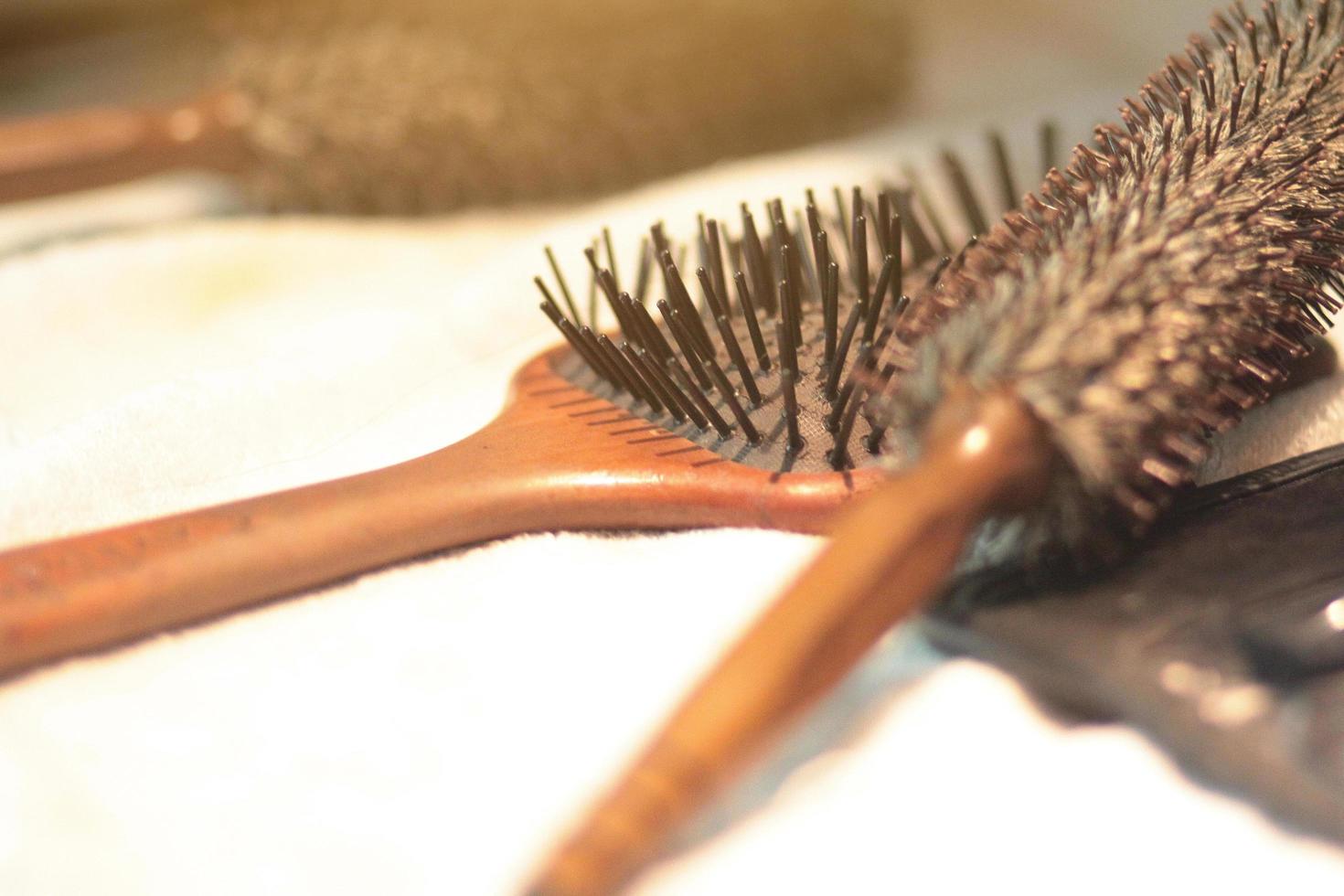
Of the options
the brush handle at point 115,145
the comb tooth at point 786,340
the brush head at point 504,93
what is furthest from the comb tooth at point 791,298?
the brush handle at point 115,145

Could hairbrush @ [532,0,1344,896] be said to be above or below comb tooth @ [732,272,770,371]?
below

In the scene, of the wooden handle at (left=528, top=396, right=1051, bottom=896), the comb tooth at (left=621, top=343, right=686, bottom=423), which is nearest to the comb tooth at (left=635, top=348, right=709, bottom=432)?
the comb tooth at (left=621, top=343, right=686, bottom=423)

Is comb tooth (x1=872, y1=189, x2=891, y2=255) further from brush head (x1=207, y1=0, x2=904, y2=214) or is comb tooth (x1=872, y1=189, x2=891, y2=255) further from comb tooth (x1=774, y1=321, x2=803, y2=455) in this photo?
brush head (x1=207, y1=0, x2=904, y2=214)

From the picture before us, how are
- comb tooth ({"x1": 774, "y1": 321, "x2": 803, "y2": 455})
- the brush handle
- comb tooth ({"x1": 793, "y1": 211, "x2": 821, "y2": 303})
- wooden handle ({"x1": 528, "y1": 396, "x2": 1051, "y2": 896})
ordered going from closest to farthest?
wooden handle ({"x1": 528, "y1": 396, "x2": 1051, "y2": 896}) → comb tooth ({"x1": 774, "y1": 321, "x2": 803, "y2": 455}) → comb tooth ({"x1": 793, "y1": 211, "x2": 821, "y2": 303}) → the brush handle

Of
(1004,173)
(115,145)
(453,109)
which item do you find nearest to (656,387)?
(1004,173)

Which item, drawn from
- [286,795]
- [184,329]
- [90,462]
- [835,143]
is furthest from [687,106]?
[286,795]

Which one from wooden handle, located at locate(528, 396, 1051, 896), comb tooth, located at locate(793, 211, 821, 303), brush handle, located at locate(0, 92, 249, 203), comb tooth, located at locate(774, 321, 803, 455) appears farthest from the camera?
brush handle, located at locate(0, 92, 249, 203)

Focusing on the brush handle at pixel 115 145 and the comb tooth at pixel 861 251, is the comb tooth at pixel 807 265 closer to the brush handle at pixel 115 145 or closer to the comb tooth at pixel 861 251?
the comb tooth at pixel 861 251

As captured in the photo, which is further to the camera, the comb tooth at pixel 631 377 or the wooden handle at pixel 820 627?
the comb tooth at pixel 631 377
